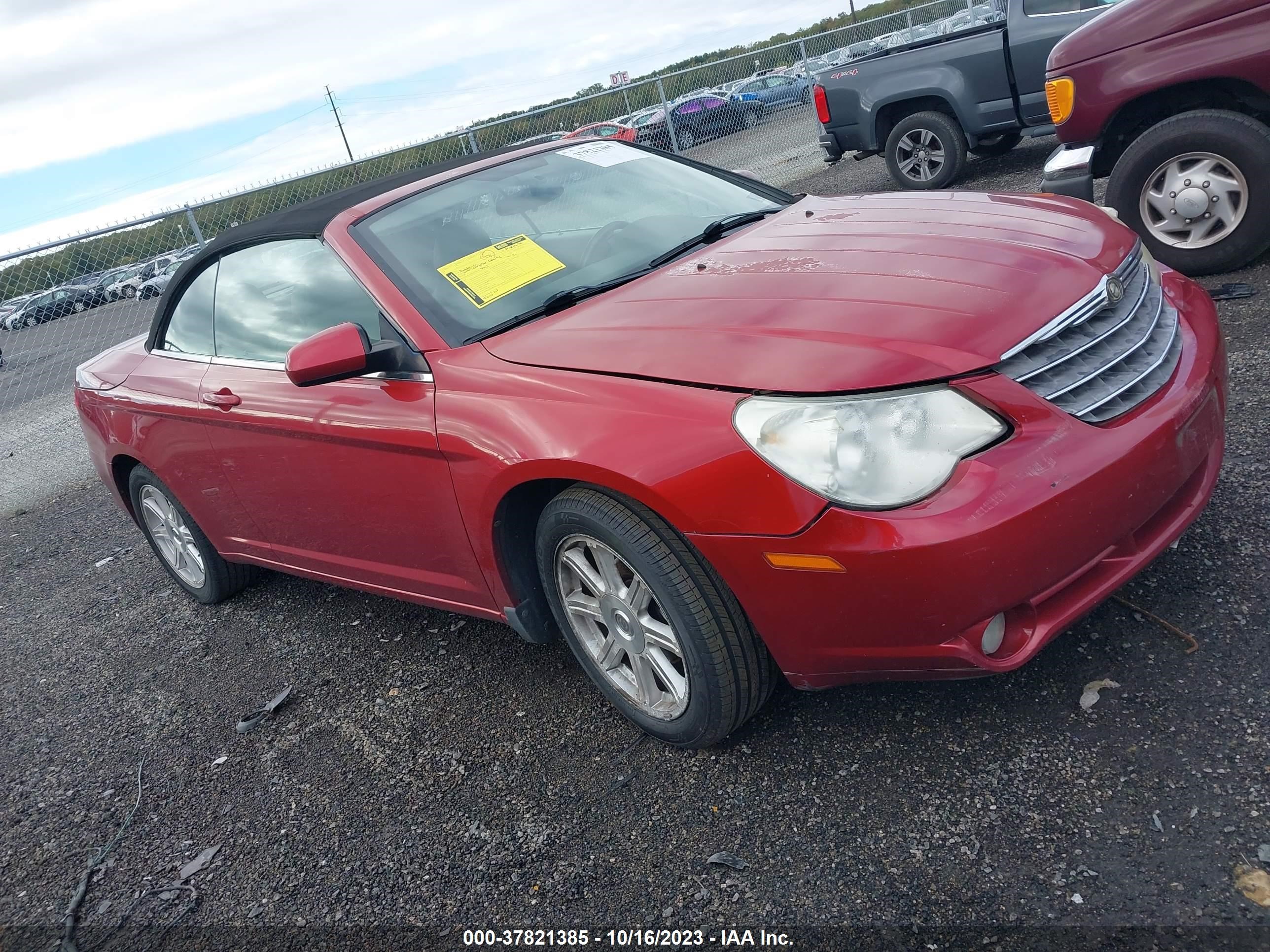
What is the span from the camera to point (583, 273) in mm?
3150

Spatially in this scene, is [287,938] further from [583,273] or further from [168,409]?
[168,409]

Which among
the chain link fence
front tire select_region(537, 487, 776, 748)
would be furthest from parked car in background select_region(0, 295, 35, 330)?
front tire select_region(537, 487, 776, 748)

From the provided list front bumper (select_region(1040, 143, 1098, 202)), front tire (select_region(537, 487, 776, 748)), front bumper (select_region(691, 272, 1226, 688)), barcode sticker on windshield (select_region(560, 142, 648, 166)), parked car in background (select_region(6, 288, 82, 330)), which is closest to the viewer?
front bumper (select_region(691, 272, 1226, 688))

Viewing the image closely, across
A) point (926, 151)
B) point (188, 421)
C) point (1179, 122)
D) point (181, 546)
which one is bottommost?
point (181, 546)

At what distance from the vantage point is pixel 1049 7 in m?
8.59

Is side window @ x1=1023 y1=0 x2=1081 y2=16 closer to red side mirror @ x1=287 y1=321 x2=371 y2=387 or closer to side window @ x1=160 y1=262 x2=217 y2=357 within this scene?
side window @ x1=160 y1=262 x2=217 y2=357

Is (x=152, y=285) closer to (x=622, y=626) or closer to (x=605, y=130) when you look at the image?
(x=605, y=130)

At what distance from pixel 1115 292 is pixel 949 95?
712cm

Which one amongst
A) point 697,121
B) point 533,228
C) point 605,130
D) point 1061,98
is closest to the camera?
point 533,228

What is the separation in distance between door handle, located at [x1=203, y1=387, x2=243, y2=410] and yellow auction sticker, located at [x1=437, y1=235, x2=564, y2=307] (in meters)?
1.02

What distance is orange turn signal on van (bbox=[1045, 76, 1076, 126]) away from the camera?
5.25 metres

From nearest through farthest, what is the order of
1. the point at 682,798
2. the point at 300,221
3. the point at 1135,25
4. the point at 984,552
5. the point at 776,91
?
the point at 984,552 < the point at 682,798 < the point at 300,221 < the point at 1135,25 < the point at 776,91

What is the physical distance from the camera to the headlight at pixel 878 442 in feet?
7.02

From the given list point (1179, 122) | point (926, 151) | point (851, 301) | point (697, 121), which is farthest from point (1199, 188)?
point (697, 121)
